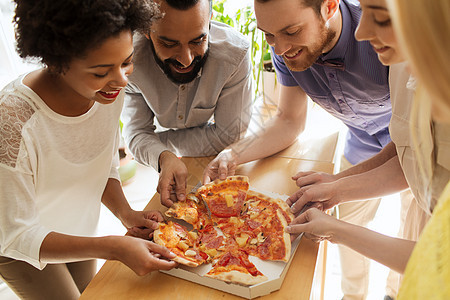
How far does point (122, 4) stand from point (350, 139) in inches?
51.5

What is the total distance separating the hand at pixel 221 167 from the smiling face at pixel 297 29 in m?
0.43

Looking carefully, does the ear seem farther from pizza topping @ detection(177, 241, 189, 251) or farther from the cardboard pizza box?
pizza topping @ detection(177, 241, 189, 251)

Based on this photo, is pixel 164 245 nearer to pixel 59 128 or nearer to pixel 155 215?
pixel 155 215

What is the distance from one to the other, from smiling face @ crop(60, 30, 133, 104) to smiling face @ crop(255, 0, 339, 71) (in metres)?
0.51

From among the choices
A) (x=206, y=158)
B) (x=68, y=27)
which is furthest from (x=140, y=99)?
(x=68, y=27)

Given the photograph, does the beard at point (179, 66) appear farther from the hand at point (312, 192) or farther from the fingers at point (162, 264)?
the fingers at point (162, 264)

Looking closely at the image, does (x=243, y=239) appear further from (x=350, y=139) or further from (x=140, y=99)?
(x=350, y=139)

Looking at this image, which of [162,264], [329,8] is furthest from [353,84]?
[162,264]

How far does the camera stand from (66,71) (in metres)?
0.98

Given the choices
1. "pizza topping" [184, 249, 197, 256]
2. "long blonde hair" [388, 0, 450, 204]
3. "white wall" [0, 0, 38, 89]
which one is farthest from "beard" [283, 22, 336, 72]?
"white wall" [0, 0, 38, 89]

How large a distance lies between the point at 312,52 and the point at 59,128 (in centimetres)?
91

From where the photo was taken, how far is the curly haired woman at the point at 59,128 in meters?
0.91

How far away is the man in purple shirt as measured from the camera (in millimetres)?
1273

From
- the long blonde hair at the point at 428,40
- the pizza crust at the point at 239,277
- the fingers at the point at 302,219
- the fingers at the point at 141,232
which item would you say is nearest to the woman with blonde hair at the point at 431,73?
the long blonde hair at the point at 428,40
